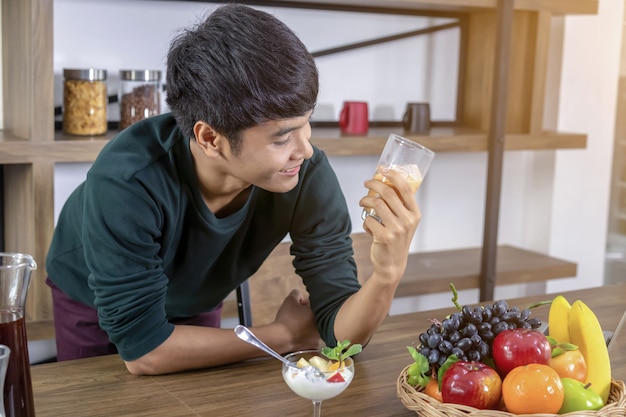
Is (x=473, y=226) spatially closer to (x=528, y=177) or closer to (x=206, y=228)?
(x=528, y=177)

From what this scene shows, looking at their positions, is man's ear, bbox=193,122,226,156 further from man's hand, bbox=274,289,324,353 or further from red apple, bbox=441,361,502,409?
red apple, bbox=441,361,502,409

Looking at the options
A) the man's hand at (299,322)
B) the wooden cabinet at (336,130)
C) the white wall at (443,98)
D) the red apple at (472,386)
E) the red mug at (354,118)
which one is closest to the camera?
the red apple at (472,386)

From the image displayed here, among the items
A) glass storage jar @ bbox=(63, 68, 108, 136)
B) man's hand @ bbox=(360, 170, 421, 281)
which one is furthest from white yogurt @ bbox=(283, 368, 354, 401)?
glass storage jar @ bbox=(63, 68, 108, 136)

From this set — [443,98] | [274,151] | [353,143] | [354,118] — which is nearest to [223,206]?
[274,151]

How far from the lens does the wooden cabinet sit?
2201 millimetres

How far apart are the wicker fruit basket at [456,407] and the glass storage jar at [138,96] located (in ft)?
4.87

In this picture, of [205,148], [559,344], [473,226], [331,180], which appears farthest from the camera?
[473,226]

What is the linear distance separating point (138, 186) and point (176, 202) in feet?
0.30

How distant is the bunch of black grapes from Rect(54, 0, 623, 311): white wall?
1734 millimetres

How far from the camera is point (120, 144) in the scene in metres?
1.45

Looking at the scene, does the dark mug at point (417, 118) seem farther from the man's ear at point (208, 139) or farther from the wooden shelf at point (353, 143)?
the man's ear at point (208, 139)

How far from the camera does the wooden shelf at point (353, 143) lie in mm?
2203

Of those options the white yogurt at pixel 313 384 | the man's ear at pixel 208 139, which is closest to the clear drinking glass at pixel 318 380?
the white yogurt at pixel 313 384

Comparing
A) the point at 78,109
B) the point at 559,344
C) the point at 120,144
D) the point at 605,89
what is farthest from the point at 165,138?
the point at 605,89
